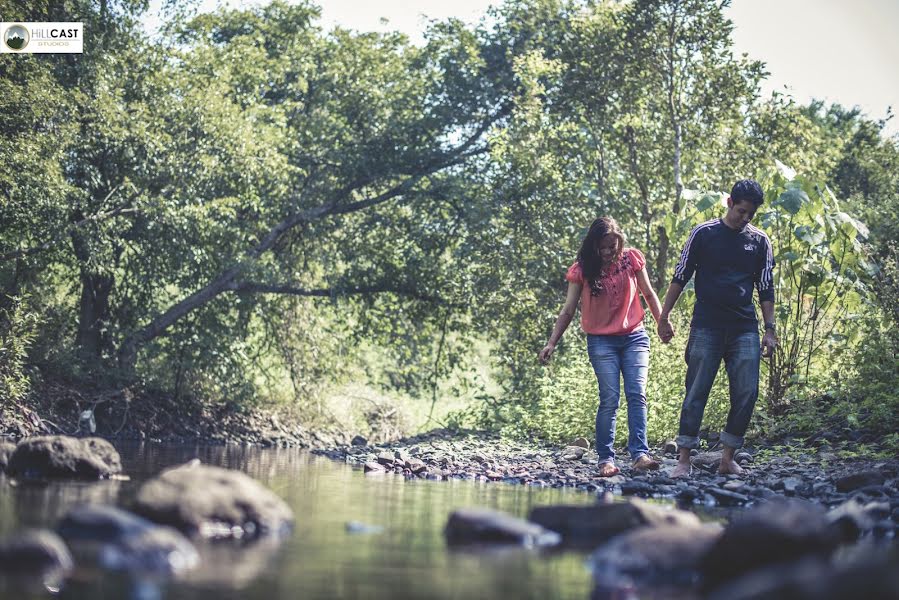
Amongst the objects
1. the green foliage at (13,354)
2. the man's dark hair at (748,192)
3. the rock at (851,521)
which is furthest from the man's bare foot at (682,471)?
the green foliage at (13,354)

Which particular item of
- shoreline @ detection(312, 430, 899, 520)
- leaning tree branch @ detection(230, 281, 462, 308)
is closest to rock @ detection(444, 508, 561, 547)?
shoreline @ detection(312, 430, 899, 520)

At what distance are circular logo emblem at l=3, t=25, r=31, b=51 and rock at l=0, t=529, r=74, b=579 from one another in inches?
494

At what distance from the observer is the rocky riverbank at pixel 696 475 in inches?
269

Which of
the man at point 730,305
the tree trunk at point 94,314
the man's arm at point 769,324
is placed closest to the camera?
the man at point 730,305

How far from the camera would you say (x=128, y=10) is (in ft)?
53.1

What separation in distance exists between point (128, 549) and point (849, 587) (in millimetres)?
2569

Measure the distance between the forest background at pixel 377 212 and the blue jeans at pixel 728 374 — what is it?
8.01ft

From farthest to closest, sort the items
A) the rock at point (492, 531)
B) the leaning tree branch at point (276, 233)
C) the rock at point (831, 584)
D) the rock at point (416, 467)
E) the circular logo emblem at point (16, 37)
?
the leaning tree branch at point (276, 233), the circular logo emblem at point (16, 37), the rock at point (416, 467), the rock at point (492, 531), the rock at point (831, 584)

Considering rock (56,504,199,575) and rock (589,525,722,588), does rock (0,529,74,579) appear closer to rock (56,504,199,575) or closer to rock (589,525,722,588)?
rock (56,504,199,575)

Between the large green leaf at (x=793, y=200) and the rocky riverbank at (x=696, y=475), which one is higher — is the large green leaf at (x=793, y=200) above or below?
above

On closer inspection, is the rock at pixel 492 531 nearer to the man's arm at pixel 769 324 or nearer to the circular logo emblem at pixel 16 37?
the man's arm at pixel 769 324

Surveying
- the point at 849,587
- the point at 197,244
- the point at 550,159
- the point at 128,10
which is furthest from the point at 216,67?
the point at 849,587

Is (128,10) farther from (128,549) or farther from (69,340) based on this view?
(128,549)
